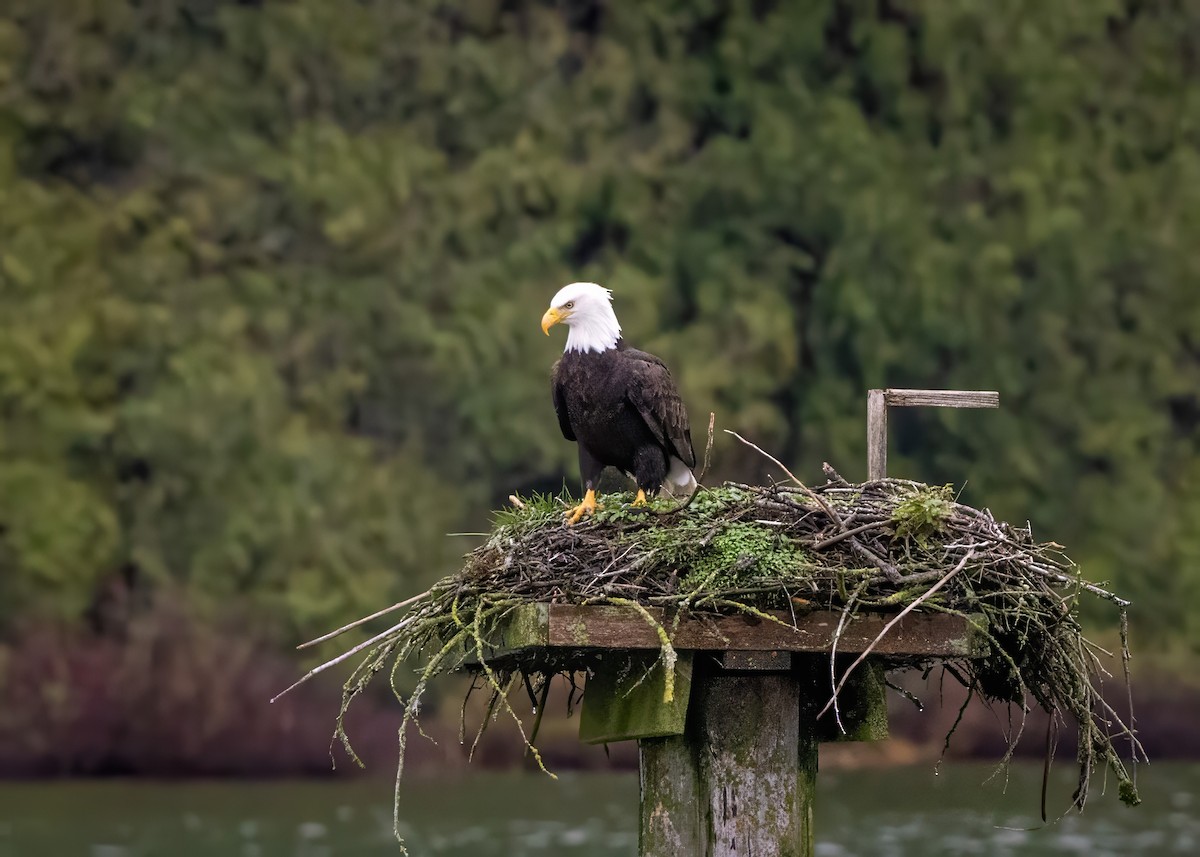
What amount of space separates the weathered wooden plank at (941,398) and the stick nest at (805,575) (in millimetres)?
335

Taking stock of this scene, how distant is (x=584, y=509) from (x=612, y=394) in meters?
0.80

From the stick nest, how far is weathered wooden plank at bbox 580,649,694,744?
180 mm

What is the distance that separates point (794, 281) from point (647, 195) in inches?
60.2

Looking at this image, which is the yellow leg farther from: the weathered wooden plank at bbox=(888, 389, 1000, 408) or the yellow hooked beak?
the weathered wooden plank at bbox=(888, 389, 1000, 408)

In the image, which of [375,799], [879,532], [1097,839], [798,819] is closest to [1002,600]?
[879,532]

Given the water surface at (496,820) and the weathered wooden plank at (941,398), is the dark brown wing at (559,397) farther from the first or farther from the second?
the water surface at (496,820)

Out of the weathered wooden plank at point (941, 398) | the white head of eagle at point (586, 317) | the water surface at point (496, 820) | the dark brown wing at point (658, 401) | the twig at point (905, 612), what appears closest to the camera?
the twig at point (905, 612)

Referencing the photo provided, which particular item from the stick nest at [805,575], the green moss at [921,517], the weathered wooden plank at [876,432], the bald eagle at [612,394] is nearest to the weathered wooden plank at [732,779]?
the stick nest at [805,575]

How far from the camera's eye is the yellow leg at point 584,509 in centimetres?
524

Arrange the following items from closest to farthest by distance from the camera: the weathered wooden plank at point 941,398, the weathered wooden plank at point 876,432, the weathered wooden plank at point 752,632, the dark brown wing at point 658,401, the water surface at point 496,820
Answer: the weathered wooden plank at point 752,632 → the weathered wooden plank at point 941,398 → the weathered wooden plank at point 876,432 → the dark brown wing at point 658,401 → the water surface at point 496,820

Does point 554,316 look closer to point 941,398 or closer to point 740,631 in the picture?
point 941,398

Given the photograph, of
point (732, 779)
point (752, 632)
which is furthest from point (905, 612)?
point (732, 779)

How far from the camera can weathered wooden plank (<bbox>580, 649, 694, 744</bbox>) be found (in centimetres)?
452

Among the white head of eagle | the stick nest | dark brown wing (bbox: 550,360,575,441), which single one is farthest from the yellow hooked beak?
the stick nest
